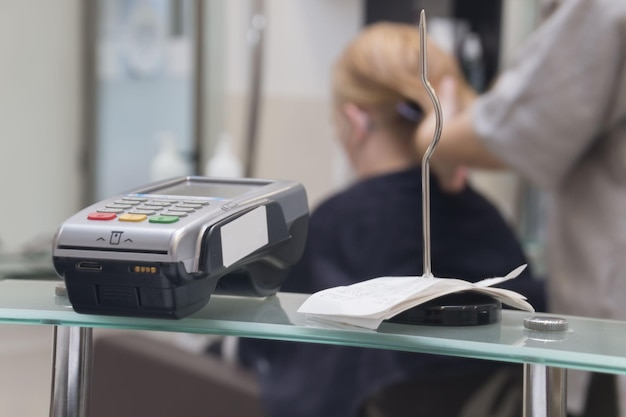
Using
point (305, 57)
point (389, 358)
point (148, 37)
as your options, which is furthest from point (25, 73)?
point (389, 358)

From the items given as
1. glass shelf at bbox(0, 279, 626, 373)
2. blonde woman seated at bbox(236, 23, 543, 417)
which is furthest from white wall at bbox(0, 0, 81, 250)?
glass shelf at bbox(0, 279, 626, 373)

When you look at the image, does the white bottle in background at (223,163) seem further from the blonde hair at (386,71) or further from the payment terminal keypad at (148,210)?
the payment terminal keypad at (148,210)

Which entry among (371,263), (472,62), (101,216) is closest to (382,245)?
(371,263)

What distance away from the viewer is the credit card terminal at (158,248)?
18.2 inches

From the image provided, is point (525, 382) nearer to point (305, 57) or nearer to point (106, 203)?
point (106, 203)

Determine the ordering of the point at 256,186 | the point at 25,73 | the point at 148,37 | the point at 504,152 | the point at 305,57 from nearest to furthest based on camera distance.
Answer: the point at 256,186 → the point at 504,152 → the point at 25,73 → the point at 148,37 → the point at 305,57

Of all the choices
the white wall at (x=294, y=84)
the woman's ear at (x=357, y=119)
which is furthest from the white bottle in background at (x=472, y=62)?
the woman's ear at (x=357, y=119)

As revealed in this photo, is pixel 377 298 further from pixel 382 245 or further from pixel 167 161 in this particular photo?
pixel 167 161

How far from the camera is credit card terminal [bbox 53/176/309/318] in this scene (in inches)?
18.2

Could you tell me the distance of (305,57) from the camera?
215cm

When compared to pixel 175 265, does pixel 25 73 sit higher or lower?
higher

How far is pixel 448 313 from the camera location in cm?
50

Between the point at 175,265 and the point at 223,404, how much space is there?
86 centimetres

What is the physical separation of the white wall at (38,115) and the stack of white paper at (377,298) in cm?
135
